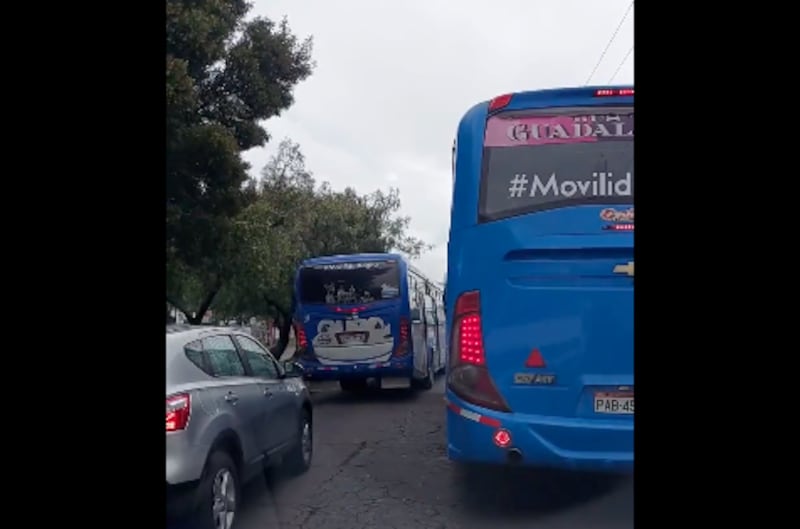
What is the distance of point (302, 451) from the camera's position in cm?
825

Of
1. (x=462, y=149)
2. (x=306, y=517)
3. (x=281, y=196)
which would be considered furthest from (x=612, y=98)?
(x=281, y=196)

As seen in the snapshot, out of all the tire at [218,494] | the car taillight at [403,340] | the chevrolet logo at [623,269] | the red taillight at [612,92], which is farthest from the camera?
the car taillight at [403,340]

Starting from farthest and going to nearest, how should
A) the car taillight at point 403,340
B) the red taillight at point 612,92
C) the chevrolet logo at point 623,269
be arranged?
the car taillight at point 403,340
the red taillight at point 612,92
the chevrolet logo at point 623,269

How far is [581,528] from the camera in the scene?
19.8ft

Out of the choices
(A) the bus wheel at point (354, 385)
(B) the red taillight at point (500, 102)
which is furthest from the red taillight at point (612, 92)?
(A) the bus wheel at point (354, 385)

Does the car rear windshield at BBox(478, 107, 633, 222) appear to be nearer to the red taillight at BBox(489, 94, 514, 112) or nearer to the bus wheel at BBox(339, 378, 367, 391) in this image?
the red taillight at BBox(489, 94, 514, 112)

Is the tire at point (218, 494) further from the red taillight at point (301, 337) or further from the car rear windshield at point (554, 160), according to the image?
the red taillight at point (301, 337)

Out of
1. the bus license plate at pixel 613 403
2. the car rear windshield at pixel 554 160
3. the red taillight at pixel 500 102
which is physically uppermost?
the red taillight at pixel 500 102

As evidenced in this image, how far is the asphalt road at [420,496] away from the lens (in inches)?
247

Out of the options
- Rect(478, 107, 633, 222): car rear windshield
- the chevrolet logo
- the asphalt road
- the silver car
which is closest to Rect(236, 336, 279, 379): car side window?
the silver car

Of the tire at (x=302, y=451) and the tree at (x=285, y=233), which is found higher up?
the tree at (x=285, y=233)

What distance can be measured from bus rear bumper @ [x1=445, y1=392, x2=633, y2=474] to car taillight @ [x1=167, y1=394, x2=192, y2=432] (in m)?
1.94

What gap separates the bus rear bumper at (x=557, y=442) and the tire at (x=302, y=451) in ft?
8.49

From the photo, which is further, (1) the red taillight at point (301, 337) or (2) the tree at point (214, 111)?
(1) the red taillight at point (301, 337)
